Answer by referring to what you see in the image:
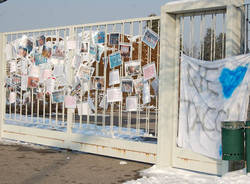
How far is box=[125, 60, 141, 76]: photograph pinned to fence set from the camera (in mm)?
7023

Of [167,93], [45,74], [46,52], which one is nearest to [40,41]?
[46,52]

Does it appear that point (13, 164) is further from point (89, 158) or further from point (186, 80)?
point (186, 80)

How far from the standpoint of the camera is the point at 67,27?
27.1 feet

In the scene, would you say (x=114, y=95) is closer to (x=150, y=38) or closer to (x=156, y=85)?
(x=156, y=85)

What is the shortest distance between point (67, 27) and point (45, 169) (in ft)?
10.3

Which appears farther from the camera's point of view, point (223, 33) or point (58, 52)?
point (58, 52)

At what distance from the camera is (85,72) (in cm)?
789

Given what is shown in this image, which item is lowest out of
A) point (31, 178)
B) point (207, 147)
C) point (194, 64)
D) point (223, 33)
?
point (31, 178)

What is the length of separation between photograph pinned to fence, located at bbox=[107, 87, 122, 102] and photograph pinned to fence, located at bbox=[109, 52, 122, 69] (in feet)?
1.40

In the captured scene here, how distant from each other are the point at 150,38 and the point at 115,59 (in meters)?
0.83

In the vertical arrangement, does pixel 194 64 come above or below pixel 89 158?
above

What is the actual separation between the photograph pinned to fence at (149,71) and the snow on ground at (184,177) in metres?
1.54

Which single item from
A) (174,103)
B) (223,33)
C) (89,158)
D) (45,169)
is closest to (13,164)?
(45,169)

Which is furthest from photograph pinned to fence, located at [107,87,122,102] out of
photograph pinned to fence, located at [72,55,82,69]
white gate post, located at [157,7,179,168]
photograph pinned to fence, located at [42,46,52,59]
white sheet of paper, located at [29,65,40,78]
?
white sheet of paper, located at [29,65,40,78]
